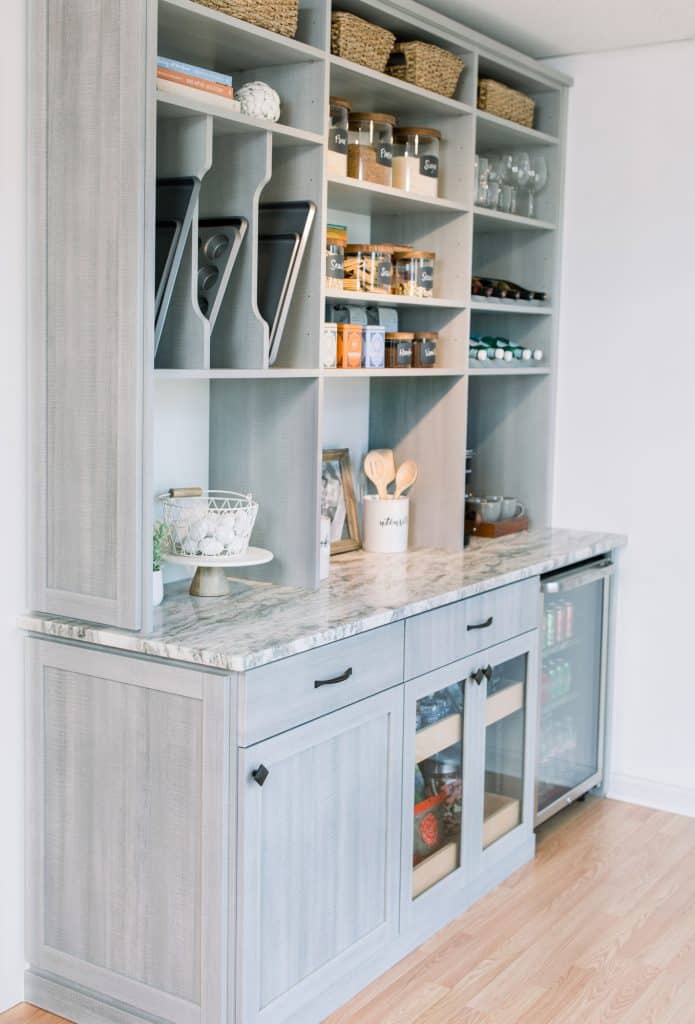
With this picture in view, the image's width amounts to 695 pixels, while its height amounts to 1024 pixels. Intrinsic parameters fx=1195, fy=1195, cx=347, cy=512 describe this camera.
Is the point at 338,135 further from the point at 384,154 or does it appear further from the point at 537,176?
the point at 537,176

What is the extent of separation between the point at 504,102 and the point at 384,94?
21.9 inches

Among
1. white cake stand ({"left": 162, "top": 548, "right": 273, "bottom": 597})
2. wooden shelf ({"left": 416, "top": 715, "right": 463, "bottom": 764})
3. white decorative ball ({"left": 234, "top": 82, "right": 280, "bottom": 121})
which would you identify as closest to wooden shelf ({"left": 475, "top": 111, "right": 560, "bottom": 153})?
white decorative ball ({"left": 234, "top": 82, "right": 280, "bottom": 121})

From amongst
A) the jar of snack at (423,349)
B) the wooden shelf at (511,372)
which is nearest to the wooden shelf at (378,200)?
the jar of snack at (423,349)

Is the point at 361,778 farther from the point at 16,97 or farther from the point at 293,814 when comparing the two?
the point at 16,97

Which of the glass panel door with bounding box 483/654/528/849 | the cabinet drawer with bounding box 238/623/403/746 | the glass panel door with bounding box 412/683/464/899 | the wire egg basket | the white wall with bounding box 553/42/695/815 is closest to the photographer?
the cabinet drawer with bounding box 238/623/403/746

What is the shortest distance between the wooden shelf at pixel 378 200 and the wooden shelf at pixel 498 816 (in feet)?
5.36

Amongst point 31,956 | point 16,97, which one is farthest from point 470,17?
point 31,956

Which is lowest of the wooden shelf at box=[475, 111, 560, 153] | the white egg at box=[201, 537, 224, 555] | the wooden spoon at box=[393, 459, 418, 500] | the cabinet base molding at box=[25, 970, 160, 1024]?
the cabinet base molding at box=[25, 970, 160, 1024]

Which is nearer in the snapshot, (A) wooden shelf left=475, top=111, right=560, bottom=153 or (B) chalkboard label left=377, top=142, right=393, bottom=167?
(B) chalkboard label left=377, top=142, right=393, bottom=167

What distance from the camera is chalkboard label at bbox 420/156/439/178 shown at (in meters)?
3.33

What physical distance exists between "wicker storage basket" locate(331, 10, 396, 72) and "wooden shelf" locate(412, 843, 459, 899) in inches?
78.3

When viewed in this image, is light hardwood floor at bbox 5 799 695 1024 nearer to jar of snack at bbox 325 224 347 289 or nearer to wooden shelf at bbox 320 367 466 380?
wooden shelf at bbox 320 367 466 380

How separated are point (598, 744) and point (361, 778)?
58.4 inches

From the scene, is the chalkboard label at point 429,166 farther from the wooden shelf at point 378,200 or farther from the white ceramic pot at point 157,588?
the white ceramic pot at point 157,588
